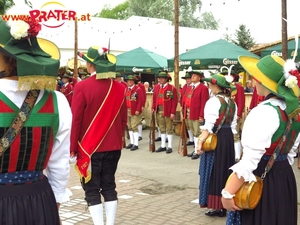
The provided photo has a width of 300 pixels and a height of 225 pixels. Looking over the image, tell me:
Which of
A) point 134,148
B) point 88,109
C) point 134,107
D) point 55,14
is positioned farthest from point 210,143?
point 55,14

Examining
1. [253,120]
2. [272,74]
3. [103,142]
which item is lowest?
[103,142]

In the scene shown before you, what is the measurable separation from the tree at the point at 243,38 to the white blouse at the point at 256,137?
27.4m

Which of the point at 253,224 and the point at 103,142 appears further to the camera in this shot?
the point at 103,142

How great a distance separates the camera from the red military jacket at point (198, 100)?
1017 centimetres

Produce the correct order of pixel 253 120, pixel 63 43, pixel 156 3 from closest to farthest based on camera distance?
pixel 253 120 < pixel 63 43 < pixel 156 3

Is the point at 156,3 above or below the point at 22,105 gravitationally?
above

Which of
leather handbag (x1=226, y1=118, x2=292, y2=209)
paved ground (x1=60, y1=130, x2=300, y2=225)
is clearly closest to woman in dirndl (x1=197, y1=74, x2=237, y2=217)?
paved ground (x1=60, y1=130, x2=300, y2=225)

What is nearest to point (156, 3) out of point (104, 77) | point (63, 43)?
point (63, 43)

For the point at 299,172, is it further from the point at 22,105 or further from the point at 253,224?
the point at 22,105

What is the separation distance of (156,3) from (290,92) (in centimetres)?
4720

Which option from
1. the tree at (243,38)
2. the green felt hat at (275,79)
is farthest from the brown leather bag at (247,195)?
the tree at (243,38)

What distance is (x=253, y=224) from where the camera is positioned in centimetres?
349

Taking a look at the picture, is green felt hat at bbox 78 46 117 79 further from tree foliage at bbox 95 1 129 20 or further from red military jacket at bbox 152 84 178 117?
tree foliage at bbox 95 1 129 20

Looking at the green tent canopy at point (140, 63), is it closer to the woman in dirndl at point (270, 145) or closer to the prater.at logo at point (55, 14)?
→ the prater.at logo at point (55, 14)
